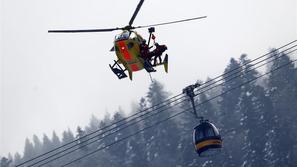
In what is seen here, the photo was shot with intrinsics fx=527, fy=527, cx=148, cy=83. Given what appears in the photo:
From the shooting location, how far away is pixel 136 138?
91938mm

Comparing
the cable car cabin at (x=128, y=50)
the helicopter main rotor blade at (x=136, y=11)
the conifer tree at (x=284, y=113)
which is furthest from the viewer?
the conifer tree at (x=284, y=113)

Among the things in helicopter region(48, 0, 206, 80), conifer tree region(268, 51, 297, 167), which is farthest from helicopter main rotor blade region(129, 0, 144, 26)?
conifer tree region(268, 51, 297, 167)

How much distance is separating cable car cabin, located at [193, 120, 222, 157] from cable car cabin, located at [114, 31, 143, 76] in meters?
4.14

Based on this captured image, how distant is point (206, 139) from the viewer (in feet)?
79.0

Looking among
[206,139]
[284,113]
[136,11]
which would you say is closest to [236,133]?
[284,113]

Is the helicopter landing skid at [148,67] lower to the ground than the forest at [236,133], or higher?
lower

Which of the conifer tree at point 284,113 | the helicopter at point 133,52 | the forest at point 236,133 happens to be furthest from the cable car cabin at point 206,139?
the conifer tree at point 284,113

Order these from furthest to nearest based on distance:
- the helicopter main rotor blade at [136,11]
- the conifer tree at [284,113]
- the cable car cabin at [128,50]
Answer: the conifer tree at [284,113], the cable car cabin at [128,50], the helicopter main rotor blade at [136,11]

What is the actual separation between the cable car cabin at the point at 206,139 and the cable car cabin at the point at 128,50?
4.14 m

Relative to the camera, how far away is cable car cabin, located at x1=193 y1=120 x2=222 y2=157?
2412cm

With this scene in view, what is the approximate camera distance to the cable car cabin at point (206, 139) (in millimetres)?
24125

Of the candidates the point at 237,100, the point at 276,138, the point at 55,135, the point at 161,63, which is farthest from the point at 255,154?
the point at 55,135

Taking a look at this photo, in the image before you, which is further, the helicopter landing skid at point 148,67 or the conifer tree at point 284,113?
the conifer tree at point 284,113

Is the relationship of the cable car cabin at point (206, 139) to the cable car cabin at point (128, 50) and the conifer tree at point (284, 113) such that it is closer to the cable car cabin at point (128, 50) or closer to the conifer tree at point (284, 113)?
the cable car cabin at point (128, 50)
